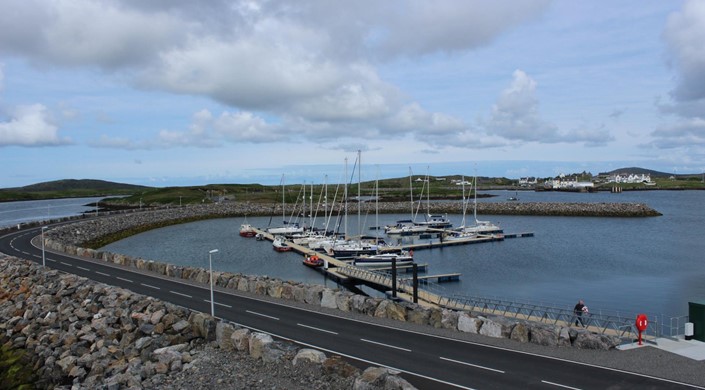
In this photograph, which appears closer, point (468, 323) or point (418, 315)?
point (468, 323)

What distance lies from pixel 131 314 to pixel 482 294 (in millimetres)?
29269

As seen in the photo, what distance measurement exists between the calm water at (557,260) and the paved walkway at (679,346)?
19.3m

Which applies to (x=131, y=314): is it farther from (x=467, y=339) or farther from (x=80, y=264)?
(x=80, y=264)

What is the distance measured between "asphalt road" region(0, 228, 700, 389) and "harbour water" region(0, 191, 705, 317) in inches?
868

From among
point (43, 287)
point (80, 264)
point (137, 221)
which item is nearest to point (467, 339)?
point (43, 287)

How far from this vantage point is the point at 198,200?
17625 centimetres

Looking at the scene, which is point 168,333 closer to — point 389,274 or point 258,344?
point 258,344

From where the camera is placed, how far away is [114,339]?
26.0 meters

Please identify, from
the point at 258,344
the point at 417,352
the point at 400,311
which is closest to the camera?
the point at 258,344

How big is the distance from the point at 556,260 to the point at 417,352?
49163 millimetres

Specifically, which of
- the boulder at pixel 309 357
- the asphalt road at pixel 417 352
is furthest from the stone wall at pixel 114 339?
the asphalt road at pixel 417 352

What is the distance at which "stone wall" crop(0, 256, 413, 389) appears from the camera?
1991 cm

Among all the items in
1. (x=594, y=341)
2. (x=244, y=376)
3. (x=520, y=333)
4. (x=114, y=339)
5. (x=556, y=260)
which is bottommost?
(x=556, y=260)

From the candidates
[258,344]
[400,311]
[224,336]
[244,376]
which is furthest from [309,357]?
[400,311]
